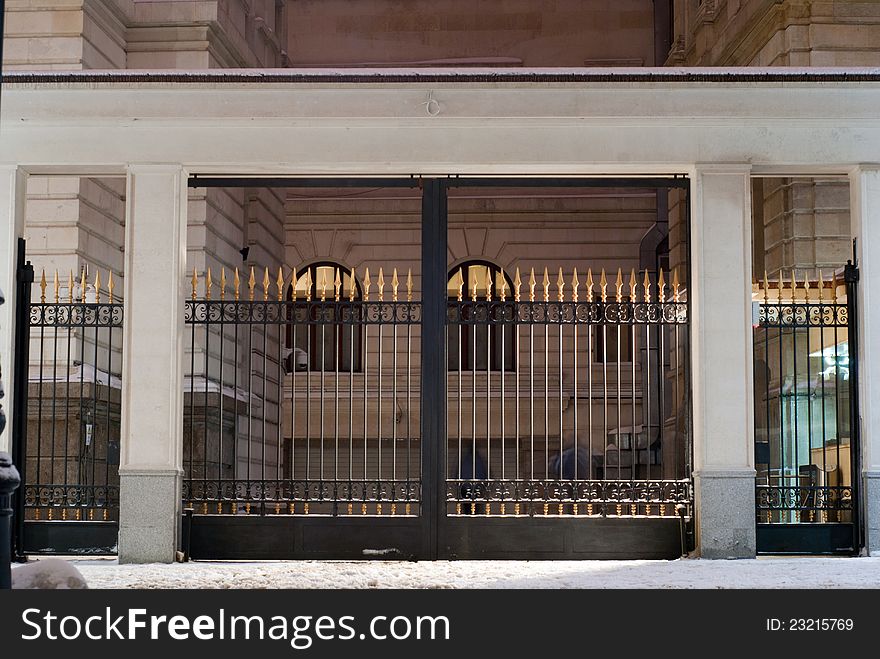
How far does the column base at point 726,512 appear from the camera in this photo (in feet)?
47.5

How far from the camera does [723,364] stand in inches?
576

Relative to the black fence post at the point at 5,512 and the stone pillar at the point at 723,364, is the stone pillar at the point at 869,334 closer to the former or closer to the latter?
the stone pillar at the point at 723,364

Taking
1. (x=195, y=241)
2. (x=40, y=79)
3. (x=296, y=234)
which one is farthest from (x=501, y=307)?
(x=296, y=234)

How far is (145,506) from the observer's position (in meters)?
14.5

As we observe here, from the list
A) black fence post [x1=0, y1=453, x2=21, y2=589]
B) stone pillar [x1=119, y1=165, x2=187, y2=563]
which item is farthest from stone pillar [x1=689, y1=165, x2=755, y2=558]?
black fence post [x1=0, y1=453, x2=21, y2=589]

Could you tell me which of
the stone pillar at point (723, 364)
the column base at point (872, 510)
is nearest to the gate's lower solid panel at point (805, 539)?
the column base at point (872, 510)

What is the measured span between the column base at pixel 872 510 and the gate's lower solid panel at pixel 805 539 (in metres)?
0.23

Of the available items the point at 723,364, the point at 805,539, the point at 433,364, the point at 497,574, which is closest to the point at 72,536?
the point at 433,364

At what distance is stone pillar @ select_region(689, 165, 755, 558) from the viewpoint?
14492 mm

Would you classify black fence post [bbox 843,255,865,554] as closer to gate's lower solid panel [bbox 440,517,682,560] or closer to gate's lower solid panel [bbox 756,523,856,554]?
gate's lower solid panel [bbox 756,523,856,554]

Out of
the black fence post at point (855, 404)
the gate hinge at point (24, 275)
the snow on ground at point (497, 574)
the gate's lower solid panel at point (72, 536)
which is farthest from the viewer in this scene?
the gate hinge at point (24, 275)

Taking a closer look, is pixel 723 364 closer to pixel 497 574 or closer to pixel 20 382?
pixel 497 574

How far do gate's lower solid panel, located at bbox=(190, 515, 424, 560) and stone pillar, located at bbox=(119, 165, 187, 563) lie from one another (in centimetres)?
46

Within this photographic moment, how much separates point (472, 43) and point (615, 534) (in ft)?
83.8
